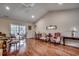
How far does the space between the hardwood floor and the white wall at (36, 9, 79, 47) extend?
0.18m

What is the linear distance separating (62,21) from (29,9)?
813 millimetres

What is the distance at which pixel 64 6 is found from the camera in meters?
2.60

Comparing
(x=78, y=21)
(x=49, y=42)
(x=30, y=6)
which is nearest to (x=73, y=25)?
(x=78, y=21)

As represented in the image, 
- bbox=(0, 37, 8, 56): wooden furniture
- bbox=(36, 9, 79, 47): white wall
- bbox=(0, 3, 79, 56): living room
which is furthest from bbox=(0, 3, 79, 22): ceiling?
bbox=(0, 37, 8, 56): wooden furniture

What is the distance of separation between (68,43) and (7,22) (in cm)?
147

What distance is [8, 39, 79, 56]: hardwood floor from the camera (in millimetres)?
2568

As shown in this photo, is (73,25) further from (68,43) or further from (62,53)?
(62,53)

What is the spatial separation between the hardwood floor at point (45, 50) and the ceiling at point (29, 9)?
633 millimetres

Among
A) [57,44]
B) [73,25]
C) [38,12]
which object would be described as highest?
[38,12]

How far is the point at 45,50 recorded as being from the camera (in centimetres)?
262

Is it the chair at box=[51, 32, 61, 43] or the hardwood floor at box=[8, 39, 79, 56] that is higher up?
the chair at box=[51, 32, 61, 43]

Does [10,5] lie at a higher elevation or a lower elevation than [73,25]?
higher

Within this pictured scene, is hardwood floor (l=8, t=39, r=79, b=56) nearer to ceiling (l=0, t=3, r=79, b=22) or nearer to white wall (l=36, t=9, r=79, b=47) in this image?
white wall (l=36, t=9, r=79, b=47)

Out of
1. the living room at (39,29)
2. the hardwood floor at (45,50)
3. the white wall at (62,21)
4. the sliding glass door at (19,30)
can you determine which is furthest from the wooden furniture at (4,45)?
the white wall at (62,21)
